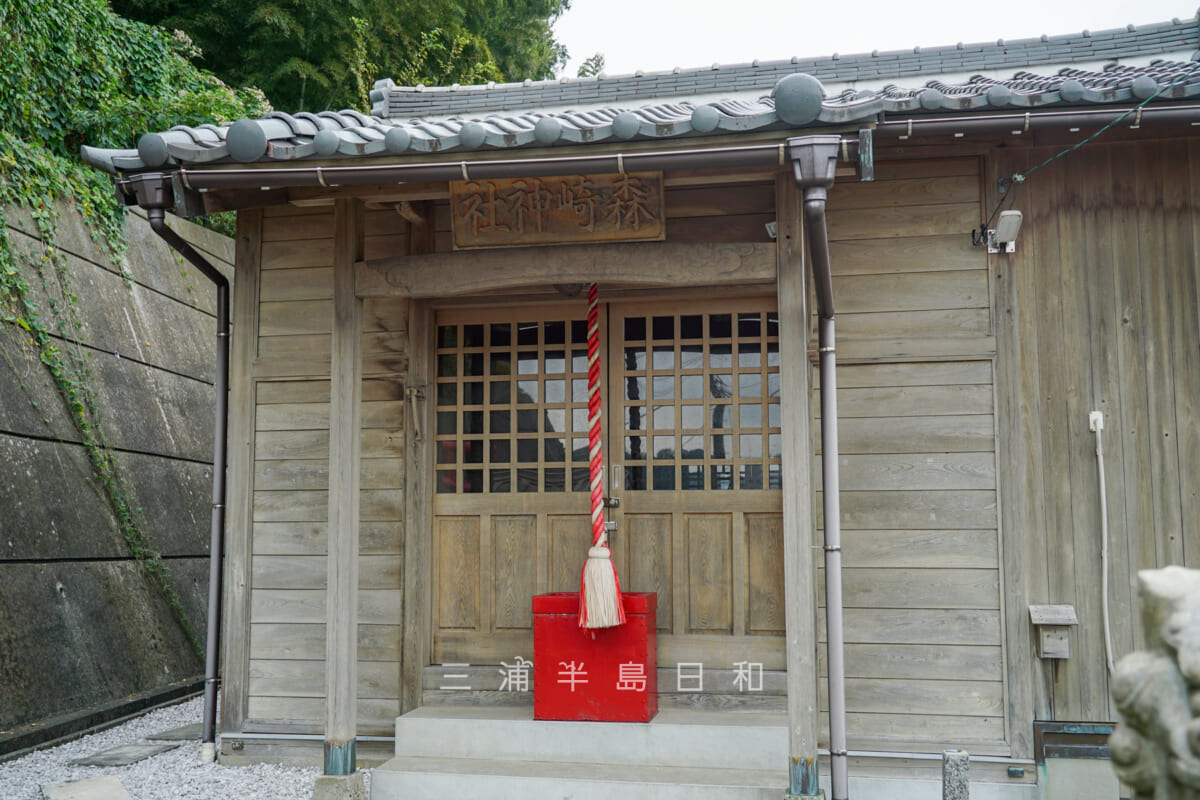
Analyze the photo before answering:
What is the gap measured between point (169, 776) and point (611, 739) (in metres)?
2.63

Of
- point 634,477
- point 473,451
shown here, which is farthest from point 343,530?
point 634,477

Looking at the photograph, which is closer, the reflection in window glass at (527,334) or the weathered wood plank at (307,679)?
the weathered wood plank at (307,679)

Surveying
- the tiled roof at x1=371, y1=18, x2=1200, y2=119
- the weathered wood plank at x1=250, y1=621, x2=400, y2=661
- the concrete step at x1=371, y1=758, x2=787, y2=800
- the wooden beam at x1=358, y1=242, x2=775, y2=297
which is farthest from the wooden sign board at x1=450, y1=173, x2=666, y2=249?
the concrete step at x1=371, y1=758, x2=787, y2=800

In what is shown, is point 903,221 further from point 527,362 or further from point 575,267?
point 527,362

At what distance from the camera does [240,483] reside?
6.39 meters

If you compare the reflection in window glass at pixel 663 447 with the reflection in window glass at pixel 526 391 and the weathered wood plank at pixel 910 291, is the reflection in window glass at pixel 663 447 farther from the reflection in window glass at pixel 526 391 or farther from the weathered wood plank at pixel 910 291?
the weathered wood plank at pixel 910 291

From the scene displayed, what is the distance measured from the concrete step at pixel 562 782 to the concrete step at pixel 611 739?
5 centimetres

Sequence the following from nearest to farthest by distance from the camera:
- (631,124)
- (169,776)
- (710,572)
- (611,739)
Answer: (631,124) < (611,739) < (169,776) < (710,572)

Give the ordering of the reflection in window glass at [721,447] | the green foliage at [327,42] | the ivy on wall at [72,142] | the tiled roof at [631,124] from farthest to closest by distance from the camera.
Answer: the green foliage at [327,42] < the ivy on wall at [72,142] < the reflection in window glass at [721,447] < the tiled roof at [631,124]

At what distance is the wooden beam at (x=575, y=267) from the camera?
5.14 metres

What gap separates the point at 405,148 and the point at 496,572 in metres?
2.79

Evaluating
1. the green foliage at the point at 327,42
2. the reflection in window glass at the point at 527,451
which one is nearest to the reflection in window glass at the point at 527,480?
the reflection in window glass at the point at 527,451

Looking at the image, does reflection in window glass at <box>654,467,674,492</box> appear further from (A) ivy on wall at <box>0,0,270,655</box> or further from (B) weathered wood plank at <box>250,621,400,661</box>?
(A) ivy on wall at <box>0,0,270,655</box>

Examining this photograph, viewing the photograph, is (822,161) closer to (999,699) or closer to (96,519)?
(999,699)
